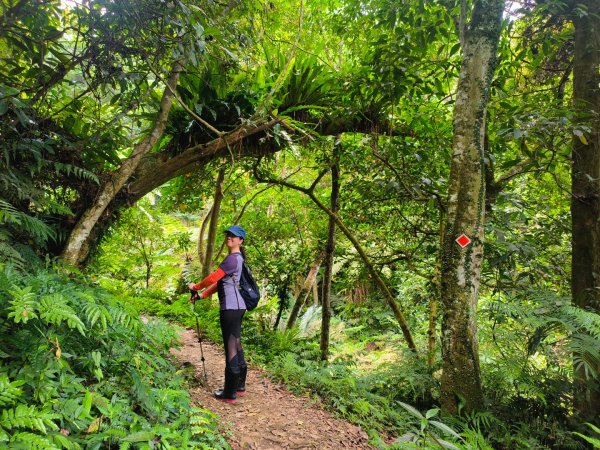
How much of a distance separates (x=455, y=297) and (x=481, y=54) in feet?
7.60

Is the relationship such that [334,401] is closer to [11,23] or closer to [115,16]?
[115,16]

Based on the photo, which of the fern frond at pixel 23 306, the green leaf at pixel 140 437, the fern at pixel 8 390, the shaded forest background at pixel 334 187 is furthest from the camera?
the shaded forest background at pixel 334 187

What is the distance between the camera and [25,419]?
6.07ft

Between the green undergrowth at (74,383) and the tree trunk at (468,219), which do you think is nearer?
the green undergrowth at (74,383)

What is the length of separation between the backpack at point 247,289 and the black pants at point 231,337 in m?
0.14

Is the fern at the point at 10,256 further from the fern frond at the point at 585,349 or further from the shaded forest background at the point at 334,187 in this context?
the fern frond at the point at 585,349

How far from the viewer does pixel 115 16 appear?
314 cm

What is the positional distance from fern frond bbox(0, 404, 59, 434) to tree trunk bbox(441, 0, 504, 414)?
3122mm

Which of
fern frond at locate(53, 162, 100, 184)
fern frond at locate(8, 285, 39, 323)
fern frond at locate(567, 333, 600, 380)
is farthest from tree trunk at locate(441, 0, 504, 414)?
fern frond at locate(53, 162, 100, 184)

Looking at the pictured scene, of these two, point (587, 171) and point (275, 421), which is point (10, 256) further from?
point (587, 171)

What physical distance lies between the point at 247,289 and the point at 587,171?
12.6 ft

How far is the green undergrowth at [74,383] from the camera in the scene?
6.41 feet

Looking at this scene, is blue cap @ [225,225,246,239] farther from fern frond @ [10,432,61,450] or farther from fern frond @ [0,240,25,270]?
fern frond @ [10,432,61,450]

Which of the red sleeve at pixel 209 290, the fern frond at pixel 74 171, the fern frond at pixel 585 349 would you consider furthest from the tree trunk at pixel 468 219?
the fern frond at pixel 74 171
